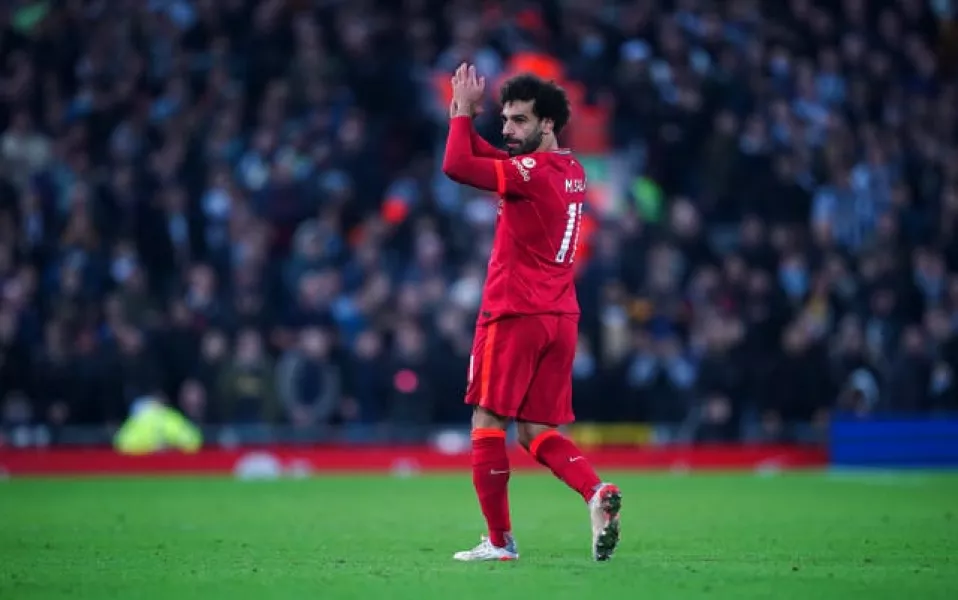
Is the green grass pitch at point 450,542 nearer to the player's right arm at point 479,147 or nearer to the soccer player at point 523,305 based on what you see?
the soccer player at point 523,305

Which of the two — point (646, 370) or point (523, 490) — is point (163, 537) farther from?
point (646, 370)

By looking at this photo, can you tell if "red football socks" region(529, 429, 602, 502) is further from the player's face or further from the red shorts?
the player's face

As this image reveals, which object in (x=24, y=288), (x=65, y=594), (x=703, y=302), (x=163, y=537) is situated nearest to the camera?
(x=65, y=594)

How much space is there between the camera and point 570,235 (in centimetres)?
891

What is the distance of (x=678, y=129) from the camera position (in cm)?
2289

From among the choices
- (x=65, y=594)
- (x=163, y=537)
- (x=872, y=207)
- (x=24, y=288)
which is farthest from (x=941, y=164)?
(x=65, y=594)

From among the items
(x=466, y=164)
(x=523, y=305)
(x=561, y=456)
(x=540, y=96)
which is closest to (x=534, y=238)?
(x=523, y=305)

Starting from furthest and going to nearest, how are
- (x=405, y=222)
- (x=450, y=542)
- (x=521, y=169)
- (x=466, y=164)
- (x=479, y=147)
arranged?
(x=405, y=222), (x=450, y=542), (x=479, y=147), (x=521, y=169), (x=466, y=164)

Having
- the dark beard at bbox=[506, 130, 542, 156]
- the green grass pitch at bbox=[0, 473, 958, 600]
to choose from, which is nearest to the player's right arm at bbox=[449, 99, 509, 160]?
the dark beard at bbox=[506, 130, 542, 156]

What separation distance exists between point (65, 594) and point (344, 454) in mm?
12835

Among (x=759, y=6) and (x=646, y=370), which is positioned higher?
(x=759, y=6)

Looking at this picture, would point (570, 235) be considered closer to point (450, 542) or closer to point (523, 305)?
point (523, 305)

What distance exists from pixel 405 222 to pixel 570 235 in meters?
12.2

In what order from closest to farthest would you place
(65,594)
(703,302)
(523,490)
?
(65,594), (523,490), (703,302)
